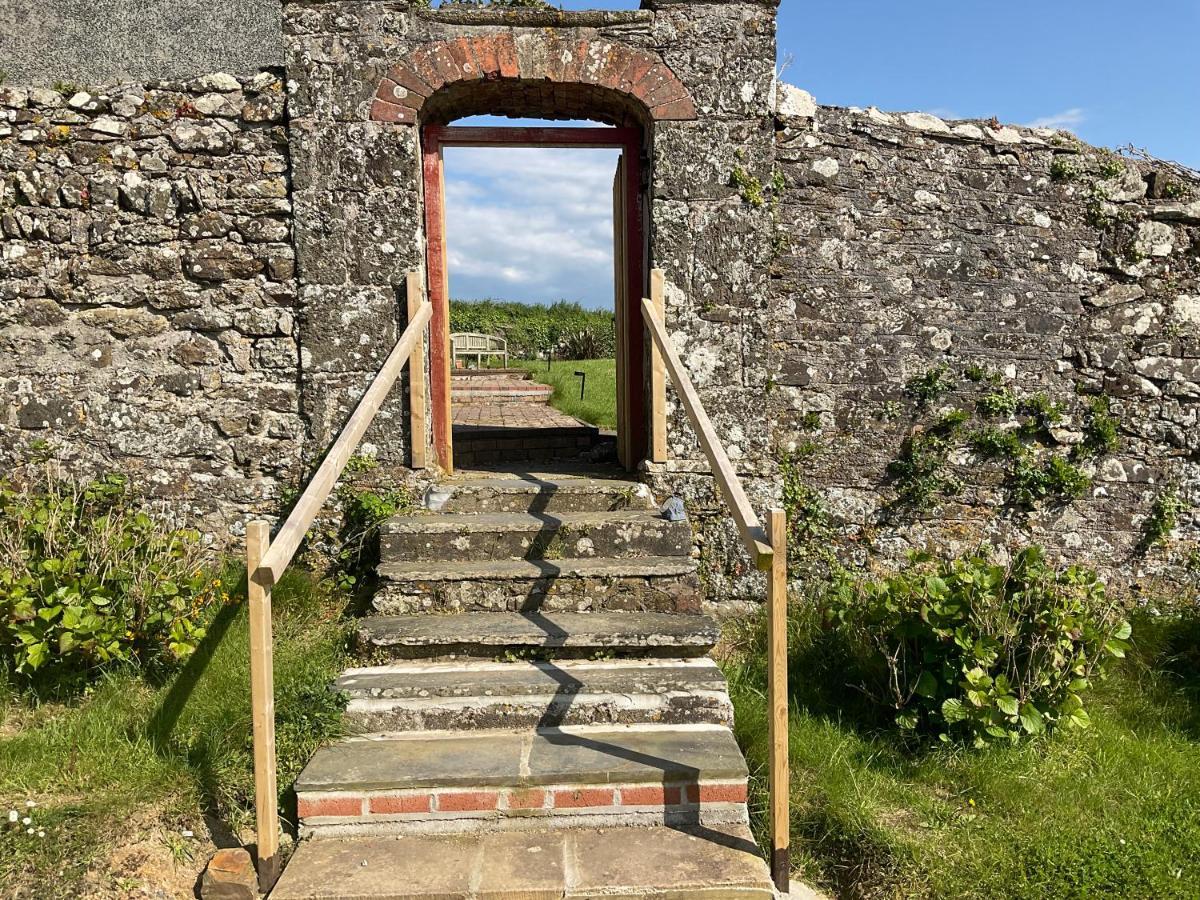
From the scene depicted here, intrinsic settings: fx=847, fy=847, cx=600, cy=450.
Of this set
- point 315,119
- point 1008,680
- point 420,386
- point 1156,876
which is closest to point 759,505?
point 1008,680

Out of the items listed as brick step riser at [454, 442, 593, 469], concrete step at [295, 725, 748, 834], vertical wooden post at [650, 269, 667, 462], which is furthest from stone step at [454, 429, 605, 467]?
concrete step at [295, 725, 748, 834]

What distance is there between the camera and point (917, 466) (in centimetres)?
511

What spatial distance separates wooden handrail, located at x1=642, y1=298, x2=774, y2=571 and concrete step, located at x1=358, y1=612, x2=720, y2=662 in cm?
51

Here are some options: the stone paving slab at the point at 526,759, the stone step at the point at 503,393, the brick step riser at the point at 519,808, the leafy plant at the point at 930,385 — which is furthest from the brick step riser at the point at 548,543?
the stone step at the point at 503,393

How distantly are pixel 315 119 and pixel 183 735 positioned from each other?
321 cm

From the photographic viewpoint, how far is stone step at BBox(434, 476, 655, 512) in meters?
4.74

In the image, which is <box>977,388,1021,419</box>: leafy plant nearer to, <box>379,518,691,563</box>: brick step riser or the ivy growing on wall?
the ivy growing on wall

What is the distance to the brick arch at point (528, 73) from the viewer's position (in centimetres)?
464

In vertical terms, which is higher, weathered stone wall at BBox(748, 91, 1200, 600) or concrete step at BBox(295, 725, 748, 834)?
weathered stone wall at BBox(748, 91, 1200, 600)

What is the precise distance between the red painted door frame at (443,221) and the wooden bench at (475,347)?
1005 cm

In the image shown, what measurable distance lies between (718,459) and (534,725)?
137 cm

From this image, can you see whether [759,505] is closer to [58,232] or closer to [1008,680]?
[1008,680]

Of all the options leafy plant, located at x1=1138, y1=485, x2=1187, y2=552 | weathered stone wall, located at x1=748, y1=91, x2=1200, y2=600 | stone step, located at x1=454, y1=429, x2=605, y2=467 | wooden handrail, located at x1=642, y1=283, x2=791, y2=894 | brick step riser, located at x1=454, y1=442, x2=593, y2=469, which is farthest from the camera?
stone step, located at x1=454, y1=429, x2=605, y2=467

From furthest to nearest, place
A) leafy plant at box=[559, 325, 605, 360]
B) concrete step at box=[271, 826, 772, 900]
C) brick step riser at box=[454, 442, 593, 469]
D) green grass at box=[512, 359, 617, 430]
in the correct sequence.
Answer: leafy plant at box=[559, 325, 605, 360]
green grass at box=[512, 359, 617, 430]
brick step riser at box=[454, 442, 593, 469]
concrete step at box=[271, 826, 772, 900]
